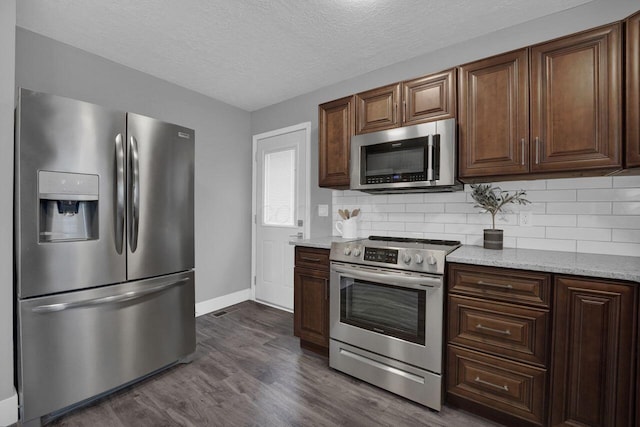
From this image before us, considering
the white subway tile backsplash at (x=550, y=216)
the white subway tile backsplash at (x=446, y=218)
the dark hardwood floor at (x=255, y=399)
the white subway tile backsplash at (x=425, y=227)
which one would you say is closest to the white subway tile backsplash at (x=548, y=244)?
the white subway tile backsplash at (x=550, y=216)

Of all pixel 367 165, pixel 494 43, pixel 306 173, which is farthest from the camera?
Result: pixel 306 173

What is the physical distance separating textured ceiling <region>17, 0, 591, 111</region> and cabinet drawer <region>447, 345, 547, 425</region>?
91.6 inches

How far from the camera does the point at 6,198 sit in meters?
1.65

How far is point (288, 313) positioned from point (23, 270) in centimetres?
248

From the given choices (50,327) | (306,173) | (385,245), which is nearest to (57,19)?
(50,327)

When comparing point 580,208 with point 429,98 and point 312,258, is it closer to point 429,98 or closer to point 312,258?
point 429,98

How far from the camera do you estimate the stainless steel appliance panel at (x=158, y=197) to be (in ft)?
6.48

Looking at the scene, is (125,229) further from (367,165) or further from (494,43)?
(494,43)

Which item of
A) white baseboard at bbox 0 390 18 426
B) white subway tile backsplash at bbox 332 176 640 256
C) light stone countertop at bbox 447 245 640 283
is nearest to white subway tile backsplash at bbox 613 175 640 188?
white subway tile backsplash at bbox 332 176 640 256

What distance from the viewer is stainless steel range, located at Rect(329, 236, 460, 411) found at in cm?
182

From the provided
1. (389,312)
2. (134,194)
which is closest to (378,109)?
(389,312)

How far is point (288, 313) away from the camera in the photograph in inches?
138

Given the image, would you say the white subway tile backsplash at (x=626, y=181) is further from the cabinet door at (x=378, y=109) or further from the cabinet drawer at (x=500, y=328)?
the cabinet door at (x=378, y=109)

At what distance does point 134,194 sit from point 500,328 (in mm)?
2498
